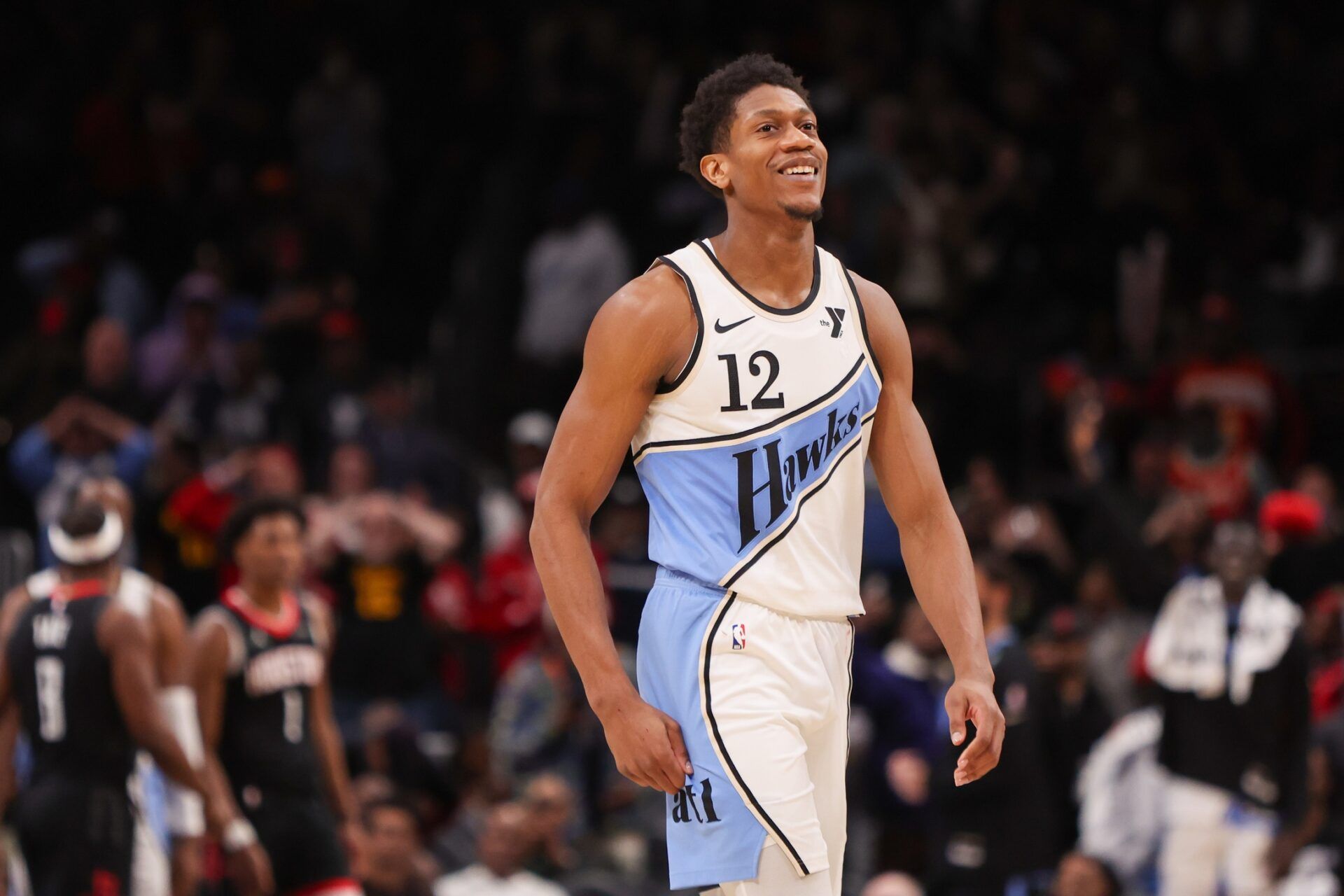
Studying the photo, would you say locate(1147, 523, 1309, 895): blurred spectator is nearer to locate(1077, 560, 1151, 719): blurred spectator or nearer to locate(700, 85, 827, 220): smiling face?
locate(1077, 560, 1151, 719): blurred spectator

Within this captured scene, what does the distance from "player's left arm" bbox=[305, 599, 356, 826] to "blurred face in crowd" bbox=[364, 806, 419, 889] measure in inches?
21.5

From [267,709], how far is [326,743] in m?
0.31

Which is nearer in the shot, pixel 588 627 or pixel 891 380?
pixel 588 627

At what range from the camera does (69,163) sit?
1448 cm

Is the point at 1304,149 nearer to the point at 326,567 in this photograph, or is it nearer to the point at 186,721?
the point at 326,567

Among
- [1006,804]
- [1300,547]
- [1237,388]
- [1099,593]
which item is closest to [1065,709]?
[1006,804]

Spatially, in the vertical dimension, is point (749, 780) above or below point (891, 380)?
below

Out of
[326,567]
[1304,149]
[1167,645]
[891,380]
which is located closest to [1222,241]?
[1304,149]

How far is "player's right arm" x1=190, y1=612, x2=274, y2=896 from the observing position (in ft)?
24.8

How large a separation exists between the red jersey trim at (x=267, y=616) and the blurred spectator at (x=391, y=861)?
4.10ft

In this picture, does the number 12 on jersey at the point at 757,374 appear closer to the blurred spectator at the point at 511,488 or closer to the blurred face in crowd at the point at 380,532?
the blurred face in crowd at the point at 380,532

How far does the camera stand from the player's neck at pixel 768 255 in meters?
4.22

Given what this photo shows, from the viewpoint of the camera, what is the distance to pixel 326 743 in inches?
321

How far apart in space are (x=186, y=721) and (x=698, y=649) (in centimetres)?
428
